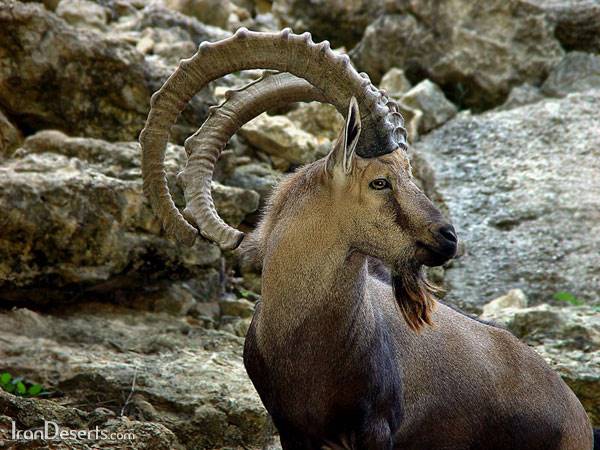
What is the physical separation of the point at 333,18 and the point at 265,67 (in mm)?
13842

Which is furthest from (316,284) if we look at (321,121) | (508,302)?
(321,121)

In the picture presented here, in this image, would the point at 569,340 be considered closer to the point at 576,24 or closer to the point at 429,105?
the point at 429,105

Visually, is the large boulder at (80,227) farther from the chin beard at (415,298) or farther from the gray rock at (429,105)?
the gray rock at (429,105)

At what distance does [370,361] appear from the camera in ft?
19.8

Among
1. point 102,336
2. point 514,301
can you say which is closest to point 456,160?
point 514,301

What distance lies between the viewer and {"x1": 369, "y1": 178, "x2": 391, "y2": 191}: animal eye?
19.3ft

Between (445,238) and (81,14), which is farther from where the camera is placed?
(81,14)

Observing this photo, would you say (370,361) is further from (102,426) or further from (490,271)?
(490,271)

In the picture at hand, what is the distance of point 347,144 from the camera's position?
229 inches

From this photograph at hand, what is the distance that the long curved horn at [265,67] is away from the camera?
6070 mm

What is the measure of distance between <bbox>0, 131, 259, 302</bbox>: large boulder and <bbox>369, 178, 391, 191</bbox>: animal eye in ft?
11.5

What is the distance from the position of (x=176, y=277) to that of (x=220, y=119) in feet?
10.2

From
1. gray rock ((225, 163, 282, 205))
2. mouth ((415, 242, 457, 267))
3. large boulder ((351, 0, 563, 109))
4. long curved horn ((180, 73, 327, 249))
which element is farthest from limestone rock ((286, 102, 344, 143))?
mouth ((415, 242, 457, 267))

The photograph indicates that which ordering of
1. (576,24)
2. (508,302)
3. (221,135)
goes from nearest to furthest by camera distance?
(221,135) < (508,302) < (576,24)
